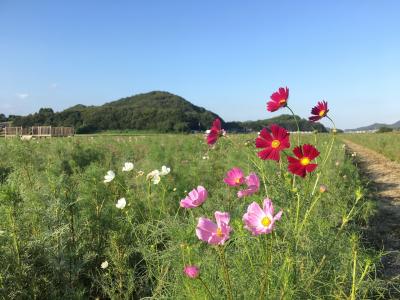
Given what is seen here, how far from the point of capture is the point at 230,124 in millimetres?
117062

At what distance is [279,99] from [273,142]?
32 centimetres

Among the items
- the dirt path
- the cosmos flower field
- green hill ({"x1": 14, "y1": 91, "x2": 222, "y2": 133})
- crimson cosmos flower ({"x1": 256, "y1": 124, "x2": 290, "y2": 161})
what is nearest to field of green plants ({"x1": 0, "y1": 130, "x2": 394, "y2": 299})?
the cosmos flower field

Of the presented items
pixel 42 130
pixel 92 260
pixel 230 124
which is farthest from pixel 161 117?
pixel 92 260

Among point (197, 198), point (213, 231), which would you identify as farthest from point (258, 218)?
point (197, 198)

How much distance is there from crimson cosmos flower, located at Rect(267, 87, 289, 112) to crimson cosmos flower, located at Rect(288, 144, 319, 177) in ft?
1.04

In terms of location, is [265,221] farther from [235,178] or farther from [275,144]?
[235,178]

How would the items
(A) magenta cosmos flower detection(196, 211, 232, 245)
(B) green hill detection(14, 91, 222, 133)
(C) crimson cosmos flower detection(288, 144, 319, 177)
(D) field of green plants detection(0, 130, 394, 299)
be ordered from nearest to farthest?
(A) magenta cosmos flower detection(196, 211, 232, 245), (C) crimson cosmos flower detection(288, 144, 319, 177), (D) field of green plants detection(0, 130, 394, 299), (B) green hill detection(14, 91, 222, 133)

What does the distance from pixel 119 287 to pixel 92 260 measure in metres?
0.42

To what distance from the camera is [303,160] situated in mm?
1434

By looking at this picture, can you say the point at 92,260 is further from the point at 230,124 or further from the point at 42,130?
the point at 230,124

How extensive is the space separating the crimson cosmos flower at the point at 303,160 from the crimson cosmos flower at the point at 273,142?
0.17 ft

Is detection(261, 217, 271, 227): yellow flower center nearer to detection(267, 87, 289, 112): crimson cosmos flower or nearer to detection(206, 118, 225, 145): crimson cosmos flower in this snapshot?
detection(206, 118, 225, 145): crimson cosmos flower

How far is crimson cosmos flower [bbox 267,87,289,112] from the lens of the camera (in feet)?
5.60

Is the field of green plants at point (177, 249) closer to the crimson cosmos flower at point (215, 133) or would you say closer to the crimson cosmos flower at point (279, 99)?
the crimson cosmos flower at point (215, 133)
